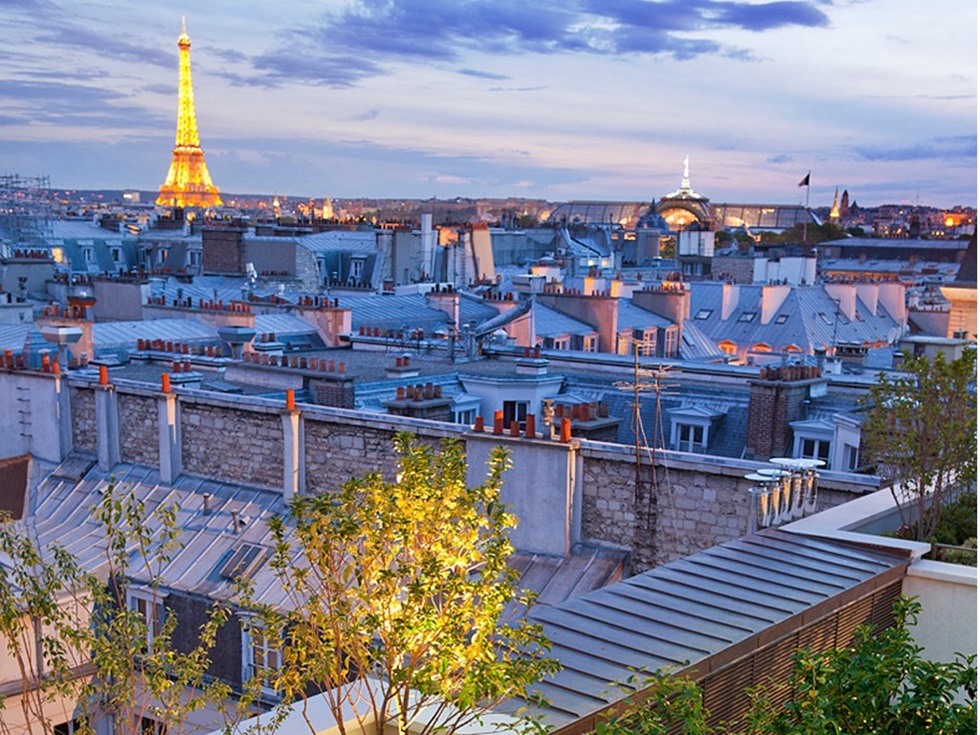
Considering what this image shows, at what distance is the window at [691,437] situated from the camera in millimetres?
18484

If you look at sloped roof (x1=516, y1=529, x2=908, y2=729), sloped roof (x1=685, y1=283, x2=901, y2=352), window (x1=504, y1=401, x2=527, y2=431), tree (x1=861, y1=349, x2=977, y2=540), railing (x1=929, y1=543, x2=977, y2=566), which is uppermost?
tree (x1=861, y1=349, x2=977, y2=540)

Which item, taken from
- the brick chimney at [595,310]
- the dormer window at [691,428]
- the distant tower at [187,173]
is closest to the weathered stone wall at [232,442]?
the dormer window at [691,428]

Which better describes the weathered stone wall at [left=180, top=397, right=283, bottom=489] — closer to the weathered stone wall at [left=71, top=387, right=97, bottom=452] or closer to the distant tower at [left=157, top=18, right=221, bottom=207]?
the weathered stone wall at [left=71, top=387, right=97, bottom=452]

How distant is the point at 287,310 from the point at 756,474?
792 inches

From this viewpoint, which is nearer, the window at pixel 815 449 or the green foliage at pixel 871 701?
the green foliage at pixel 871 701

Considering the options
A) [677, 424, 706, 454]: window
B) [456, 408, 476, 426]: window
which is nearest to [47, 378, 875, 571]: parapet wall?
[456, 408, 476, 426]: window

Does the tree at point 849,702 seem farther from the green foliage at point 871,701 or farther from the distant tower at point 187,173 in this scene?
the distant tower at point 187,173

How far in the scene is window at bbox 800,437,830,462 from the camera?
17203 millimetres

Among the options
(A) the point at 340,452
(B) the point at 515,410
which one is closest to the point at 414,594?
(A) the point at 340,452

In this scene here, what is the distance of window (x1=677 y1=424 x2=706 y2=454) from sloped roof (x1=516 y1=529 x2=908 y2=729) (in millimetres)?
8177

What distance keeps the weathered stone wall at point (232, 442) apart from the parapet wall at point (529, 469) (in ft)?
0.05

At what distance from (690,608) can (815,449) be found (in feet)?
31.9

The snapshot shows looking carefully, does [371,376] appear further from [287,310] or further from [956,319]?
Answer: [956,319]

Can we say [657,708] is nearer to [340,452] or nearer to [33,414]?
[340,452]
